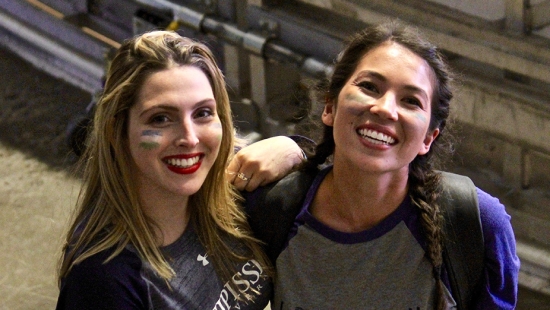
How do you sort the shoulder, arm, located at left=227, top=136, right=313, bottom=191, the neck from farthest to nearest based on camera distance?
arm, located at left=227, top=136, right=313, bottom=191, the neck, the shoulder

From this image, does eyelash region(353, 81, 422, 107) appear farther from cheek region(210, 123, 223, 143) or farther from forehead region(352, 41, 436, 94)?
cheek region(210, 123, 223, 143)

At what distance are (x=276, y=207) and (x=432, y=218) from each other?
41 centimetres

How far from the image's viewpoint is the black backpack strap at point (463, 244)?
2.04m

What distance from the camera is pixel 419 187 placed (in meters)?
2.13

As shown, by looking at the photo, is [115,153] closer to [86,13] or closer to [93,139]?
[93,139]

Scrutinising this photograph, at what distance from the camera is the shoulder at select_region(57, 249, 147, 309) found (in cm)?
186

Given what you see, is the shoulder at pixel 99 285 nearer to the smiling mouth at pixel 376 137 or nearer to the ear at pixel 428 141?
the smiling mouth at pixel 376 137

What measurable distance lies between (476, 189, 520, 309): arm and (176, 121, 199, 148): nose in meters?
0.70

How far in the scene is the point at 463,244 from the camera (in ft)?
6.71

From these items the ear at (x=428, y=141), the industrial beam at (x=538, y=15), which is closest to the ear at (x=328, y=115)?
the ear at (x=428, y=141)

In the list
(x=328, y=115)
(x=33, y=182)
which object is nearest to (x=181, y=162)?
(x=328, y=115)

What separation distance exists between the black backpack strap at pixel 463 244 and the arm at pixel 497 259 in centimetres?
2

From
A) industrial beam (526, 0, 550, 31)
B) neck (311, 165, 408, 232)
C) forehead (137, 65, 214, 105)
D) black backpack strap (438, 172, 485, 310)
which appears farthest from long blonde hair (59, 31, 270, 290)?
industrial beam (526, 0, 550, 31)

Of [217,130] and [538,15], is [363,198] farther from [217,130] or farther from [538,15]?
[538,15]
